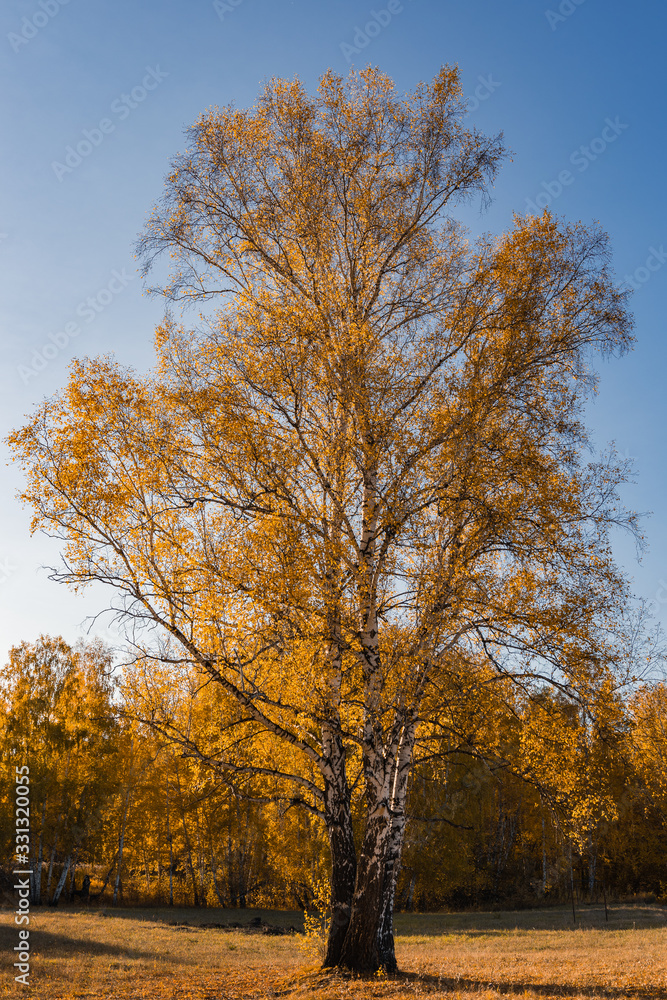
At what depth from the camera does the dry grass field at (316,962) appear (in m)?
8.99

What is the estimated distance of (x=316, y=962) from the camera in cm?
1117

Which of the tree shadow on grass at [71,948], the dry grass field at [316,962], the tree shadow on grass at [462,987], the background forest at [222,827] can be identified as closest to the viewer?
the tree shadow on grass at [462,987]

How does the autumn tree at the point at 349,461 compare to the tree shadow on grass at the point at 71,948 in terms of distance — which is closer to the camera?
the autumn tree at the point at 349,461

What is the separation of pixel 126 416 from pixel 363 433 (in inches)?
143

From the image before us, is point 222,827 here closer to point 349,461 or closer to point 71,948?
point 71,948

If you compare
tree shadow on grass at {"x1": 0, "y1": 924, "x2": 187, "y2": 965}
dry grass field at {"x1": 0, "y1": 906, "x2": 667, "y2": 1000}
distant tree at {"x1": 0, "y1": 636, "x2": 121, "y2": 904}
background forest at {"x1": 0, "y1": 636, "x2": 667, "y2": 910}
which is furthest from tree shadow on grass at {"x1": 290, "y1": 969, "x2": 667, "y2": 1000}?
distant tree at {"x1": 0, "y1": 636, "x2": 121, "y2": 904}

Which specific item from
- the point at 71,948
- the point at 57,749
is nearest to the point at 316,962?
the point at 71,948

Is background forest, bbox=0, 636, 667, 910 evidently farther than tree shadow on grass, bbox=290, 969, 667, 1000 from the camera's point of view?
Yes

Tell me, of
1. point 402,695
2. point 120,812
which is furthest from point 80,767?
point 402,695

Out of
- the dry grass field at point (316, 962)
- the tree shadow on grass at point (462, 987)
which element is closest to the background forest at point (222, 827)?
the dry grass field at point (316, 962)

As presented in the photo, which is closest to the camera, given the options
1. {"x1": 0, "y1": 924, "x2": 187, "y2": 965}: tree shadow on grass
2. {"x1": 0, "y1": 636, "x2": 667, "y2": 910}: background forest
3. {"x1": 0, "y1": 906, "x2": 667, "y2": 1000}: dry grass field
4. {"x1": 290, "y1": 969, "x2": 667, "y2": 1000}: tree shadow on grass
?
{"x1": 290, "y1": 969, "x2": 667, "y2": 1000}: tree shadow on grass

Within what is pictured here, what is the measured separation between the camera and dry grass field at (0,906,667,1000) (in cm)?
899

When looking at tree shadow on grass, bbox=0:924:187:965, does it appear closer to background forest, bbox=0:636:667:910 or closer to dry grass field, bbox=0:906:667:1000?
dry grass field, bbox=0:906:667:1000

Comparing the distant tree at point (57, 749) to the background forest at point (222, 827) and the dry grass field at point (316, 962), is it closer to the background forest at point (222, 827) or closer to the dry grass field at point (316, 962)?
the background forest at point (222, 827)
